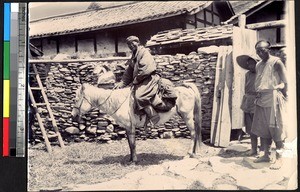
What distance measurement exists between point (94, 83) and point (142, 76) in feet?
1.68

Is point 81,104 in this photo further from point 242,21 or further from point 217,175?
point 242,21

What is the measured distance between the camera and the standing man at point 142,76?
15.2ft

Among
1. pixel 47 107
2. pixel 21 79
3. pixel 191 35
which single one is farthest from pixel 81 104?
pixel 191 35

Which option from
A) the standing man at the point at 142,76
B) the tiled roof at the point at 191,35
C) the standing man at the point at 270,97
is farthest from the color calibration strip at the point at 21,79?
the standing man at the point at 270,97

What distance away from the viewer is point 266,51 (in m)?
4.60

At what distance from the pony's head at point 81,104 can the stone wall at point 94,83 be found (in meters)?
0.04

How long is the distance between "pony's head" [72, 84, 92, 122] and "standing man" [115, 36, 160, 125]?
1.42ft

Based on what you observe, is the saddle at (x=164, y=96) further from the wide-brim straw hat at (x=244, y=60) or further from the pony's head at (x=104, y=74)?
the wide-brim straw hat at (x=244, y=60)

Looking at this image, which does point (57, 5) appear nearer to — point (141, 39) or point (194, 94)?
point (141, 39)

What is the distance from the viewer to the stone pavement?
15.2 ft

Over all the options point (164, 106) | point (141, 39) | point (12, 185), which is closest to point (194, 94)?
point (164, 106)

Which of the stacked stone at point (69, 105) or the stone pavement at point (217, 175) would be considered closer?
the stone pavement at point (217, 175)

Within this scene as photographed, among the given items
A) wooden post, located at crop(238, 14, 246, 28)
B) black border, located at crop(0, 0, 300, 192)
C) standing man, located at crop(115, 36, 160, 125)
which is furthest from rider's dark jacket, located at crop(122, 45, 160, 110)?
black border, located at crop(0, 0, 300, 192)

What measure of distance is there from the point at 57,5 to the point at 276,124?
2.51 meters
